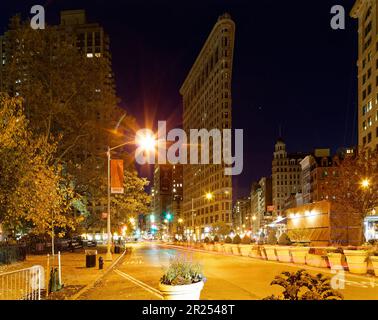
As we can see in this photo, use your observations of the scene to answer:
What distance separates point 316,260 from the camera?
27438 millimetres

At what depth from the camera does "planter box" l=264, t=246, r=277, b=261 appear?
3388 cm

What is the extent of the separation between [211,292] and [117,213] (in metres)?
30.1

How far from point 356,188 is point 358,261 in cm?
2284

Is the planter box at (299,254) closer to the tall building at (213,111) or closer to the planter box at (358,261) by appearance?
the planter box at (358,261)

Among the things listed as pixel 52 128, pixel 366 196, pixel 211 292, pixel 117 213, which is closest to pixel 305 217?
pixel 366 196

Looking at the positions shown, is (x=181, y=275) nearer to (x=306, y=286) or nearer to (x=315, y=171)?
(x=306, y=286)

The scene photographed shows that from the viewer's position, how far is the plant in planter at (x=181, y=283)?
9.40 m

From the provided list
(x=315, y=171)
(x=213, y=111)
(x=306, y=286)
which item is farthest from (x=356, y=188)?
(x=213, y=111)

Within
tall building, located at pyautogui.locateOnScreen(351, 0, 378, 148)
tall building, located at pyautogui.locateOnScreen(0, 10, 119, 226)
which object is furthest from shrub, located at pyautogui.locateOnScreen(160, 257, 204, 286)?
tall building, located at pyautogui.locateOnScreen(351, 0, 378, 148)

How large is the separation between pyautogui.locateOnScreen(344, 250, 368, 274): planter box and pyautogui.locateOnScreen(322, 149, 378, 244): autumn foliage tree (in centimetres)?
1808

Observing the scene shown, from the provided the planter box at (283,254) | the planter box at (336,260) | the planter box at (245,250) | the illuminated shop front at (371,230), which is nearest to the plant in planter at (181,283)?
the planter box at (336,260)

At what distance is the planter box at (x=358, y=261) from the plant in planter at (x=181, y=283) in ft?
48.5
